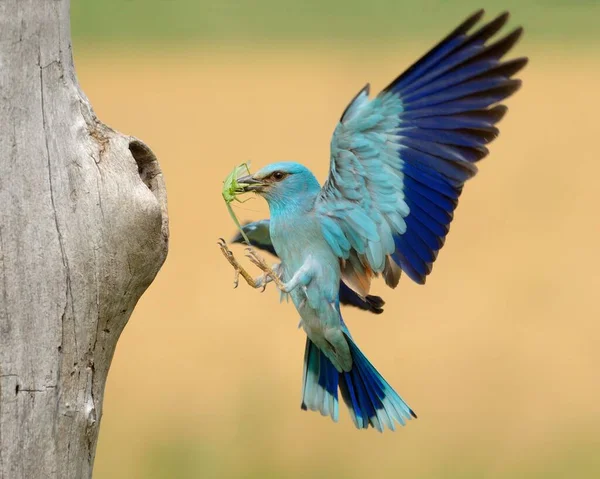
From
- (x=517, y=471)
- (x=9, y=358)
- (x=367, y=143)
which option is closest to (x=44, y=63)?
(x=9, y=358)

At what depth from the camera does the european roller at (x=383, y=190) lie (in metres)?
3.31

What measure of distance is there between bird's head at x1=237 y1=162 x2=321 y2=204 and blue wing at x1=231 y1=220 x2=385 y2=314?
0.27 meters

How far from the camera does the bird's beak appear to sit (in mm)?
3789

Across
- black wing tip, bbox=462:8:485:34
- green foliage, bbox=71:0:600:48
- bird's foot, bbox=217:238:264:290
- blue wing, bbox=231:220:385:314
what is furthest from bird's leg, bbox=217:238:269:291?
green foliage, bbox=71:0:600:48

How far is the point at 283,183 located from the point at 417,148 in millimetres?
521

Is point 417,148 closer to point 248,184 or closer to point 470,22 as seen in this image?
point 470,22

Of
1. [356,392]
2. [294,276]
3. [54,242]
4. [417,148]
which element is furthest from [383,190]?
[54,242]

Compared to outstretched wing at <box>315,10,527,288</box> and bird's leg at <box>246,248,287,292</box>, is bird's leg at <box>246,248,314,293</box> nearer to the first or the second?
bird's leg at <box>246,248,287,292</box>

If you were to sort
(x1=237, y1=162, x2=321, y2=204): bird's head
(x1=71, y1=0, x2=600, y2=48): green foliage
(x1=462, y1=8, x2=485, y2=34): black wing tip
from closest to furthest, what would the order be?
(x1=462, y1=8, x2=485, y2=34): black wing tip → (x1=237, y1=162, x2=321, y2=204): bird's head → (x1=71, y1=0, x2=600, y2=48): green foliage

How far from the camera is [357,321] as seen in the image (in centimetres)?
774

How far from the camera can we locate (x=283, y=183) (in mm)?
3750

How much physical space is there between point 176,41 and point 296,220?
32.3ft

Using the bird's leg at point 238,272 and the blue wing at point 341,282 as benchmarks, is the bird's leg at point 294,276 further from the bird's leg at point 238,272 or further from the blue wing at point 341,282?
the blue wing at point 341,282

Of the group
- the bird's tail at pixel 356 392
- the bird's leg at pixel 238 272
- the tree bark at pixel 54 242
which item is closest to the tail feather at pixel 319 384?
the bird's tail at pixel 356 392
